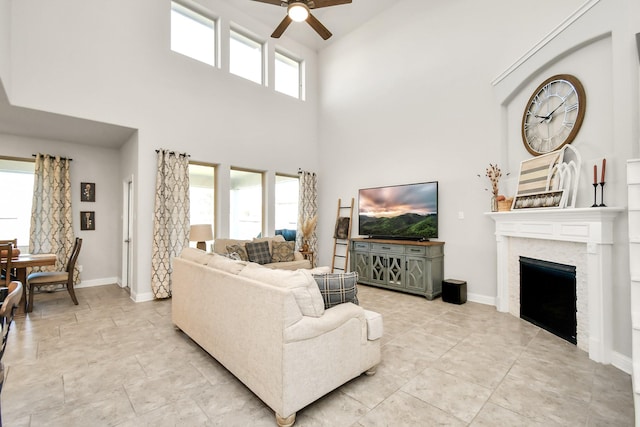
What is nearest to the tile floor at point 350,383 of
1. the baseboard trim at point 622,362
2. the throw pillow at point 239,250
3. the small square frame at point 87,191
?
the baseboard trim at point 622,362

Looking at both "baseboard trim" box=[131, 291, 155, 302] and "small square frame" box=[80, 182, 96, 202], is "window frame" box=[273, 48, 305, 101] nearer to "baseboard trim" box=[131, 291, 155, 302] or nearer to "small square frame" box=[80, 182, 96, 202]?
"small square frame" box=[80, 182, 96, 202]

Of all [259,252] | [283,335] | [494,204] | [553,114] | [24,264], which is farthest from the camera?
[259,252]

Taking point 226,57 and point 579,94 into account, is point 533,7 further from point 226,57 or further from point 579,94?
point 226,57

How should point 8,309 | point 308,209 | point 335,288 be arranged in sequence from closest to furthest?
1. point 8,309
2. point 335,288
3. point 308,209

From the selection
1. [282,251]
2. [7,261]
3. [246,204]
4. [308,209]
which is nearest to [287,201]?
[308,209]

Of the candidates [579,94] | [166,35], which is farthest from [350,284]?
[166,35]

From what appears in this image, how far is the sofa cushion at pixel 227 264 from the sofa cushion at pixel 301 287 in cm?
38

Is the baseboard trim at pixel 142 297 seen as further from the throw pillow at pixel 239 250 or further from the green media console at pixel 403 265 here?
the green media console at pixel 403 265

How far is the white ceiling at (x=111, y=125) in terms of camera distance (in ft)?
13.9

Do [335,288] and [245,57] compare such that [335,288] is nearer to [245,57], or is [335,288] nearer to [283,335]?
[283,335]

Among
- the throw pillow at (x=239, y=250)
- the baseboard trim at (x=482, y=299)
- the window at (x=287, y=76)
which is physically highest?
the window at (x=287, y=76)

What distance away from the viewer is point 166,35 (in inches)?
200

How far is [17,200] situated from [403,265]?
7170mm

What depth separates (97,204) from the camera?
587cm
